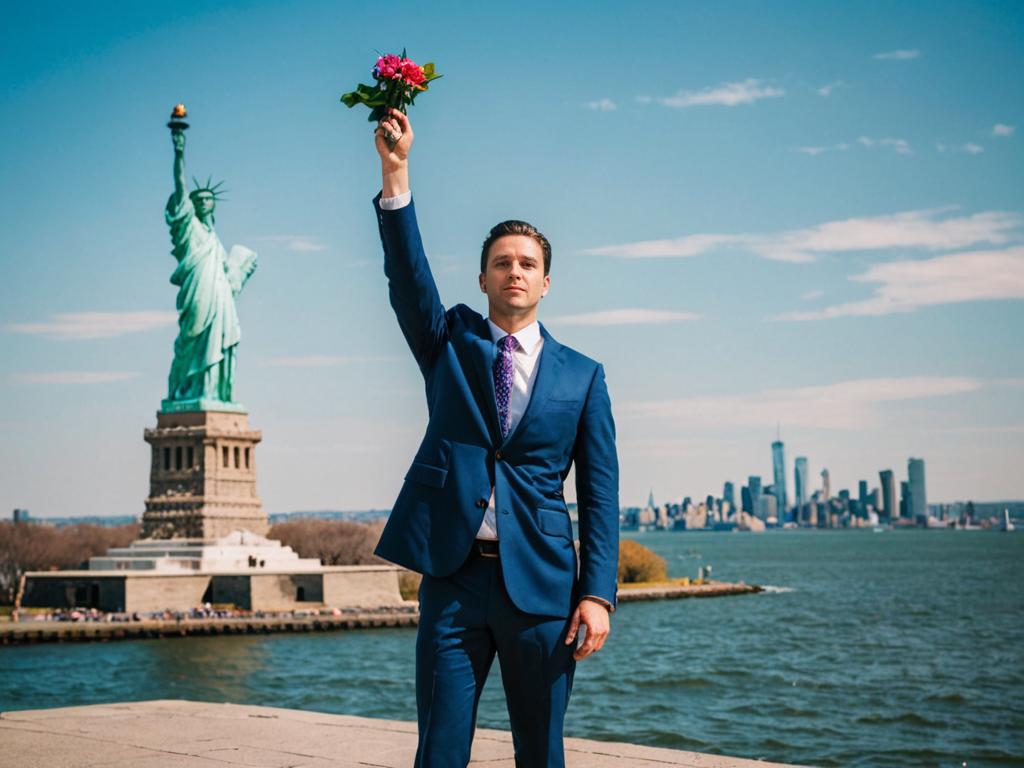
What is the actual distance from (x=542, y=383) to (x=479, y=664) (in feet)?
3.12

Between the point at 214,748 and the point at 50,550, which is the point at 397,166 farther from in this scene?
the point at 50,550

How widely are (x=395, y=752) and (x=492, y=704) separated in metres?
18.7

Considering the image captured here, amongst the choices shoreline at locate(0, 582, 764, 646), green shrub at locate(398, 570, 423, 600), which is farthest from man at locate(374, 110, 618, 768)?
green shrub at locate(398, 570, 423, 600)

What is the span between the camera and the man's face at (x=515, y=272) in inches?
178

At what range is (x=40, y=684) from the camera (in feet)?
97.9

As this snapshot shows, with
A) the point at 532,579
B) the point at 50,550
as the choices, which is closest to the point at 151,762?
the point at 532,579

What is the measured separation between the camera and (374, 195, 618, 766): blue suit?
426 cm

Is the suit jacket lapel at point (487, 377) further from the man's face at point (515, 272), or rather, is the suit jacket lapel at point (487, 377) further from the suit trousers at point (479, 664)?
the suit trousers at point (479, 664)

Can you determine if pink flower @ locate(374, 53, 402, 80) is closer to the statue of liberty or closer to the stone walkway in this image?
the stone walkway

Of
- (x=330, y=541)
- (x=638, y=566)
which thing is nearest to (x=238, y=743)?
(x=330, y=541)

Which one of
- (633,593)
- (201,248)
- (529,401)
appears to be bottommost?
(633,593)

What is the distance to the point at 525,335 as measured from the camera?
4.60 metres

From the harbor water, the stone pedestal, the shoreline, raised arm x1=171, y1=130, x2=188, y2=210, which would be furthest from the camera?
raised arm x1=171, y1=130, x2=188, y2=210

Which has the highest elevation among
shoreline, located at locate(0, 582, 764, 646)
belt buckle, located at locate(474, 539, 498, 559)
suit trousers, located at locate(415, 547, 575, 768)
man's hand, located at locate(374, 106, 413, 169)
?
man's hand, located at locate(374, 106, 413, 169)
